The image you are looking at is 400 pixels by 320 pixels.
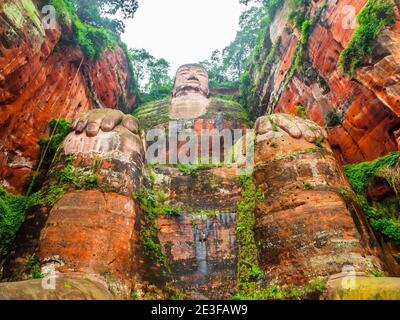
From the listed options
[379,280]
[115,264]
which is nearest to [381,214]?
[379,280]

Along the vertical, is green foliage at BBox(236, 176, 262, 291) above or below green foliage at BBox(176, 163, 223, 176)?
below

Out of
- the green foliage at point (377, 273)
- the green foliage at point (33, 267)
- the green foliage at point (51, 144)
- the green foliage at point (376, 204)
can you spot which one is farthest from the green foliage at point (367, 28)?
the green foliage at point (33, 267)

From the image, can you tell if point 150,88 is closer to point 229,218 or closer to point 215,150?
point 215,150

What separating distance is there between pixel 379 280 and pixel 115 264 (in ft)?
18.5

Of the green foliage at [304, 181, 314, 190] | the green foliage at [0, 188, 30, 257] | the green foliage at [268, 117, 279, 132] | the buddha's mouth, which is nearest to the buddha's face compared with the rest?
the buddha's mouth

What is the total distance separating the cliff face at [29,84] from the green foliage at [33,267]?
4.21 meters

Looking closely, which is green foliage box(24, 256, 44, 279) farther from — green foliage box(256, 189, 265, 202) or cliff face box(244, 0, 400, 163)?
cliff face box(244, 0, 400, 163)

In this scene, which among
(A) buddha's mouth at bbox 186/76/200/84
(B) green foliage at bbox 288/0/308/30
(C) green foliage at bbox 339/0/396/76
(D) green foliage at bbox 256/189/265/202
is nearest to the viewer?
(D) green foliage at bbox 256/189/265/202

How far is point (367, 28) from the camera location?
36.9ft

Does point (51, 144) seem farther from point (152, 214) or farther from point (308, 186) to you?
point (308, 186)

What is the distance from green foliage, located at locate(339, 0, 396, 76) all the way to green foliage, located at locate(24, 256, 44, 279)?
11.4 meters

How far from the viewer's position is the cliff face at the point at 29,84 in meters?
10.1

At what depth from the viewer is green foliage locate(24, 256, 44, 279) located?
7.23 m

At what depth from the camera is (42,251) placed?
7.65 metres
